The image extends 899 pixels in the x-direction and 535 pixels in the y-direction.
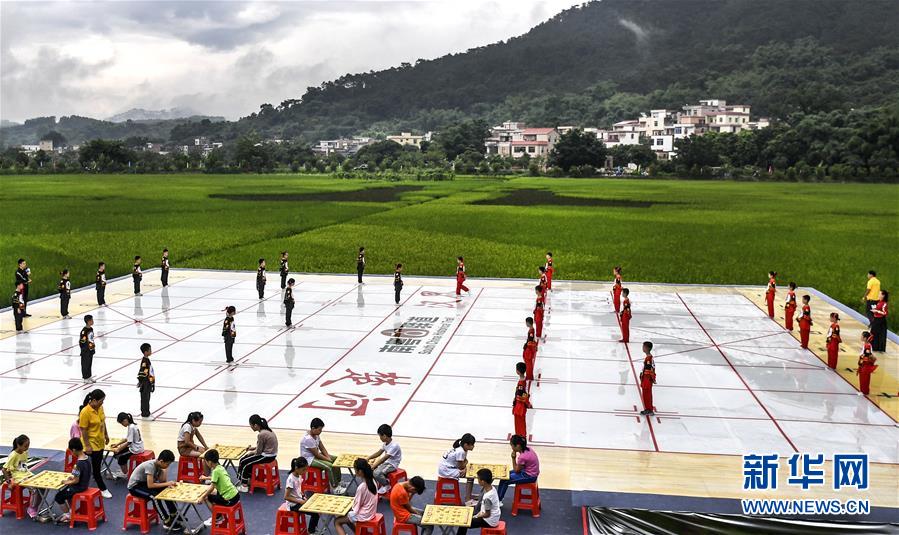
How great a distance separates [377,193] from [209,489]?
65396mm

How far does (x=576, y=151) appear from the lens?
10138cm

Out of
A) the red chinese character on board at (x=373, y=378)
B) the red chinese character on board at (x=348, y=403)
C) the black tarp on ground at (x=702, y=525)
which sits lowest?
the red chinese character on board at (x=348, y=403)

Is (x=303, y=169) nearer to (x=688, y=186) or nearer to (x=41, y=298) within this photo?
(x=688, y=186)

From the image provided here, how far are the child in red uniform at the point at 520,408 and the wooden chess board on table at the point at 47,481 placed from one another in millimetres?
6537

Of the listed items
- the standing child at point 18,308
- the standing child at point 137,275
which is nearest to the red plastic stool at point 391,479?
the standing child at point 18,308

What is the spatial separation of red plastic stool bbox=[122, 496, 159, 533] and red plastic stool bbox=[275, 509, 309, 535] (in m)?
1.72

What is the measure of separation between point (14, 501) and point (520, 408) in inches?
286

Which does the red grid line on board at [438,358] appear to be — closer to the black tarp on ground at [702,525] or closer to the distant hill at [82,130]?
the black tarp on ground at [702,525]

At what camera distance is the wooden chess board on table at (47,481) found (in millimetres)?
9258

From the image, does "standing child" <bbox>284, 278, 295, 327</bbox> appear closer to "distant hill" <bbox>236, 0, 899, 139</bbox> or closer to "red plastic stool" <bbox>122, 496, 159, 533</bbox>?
"red plastic stool" <bbox>122, 496, 159, 533</bbox>

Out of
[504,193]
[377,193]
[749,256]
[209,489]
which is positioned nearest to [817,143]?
[504,193]

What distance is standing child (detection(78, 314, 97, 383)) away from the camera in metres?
15.0

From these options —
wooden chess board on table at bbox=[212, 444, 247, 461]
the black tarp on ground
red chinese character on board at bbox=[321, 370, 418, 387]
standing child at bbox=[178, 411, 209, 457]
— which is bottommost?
red chinese character on board at bbox=[321, 370, 418, 387]

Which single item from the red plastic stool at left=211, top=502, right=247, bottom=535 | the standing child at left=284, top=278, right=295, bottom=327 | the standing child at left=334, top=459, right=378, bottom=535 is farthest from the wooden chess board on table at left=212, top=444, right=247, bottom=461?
the standing child at left=284, top=278, right=295, bottom=327
